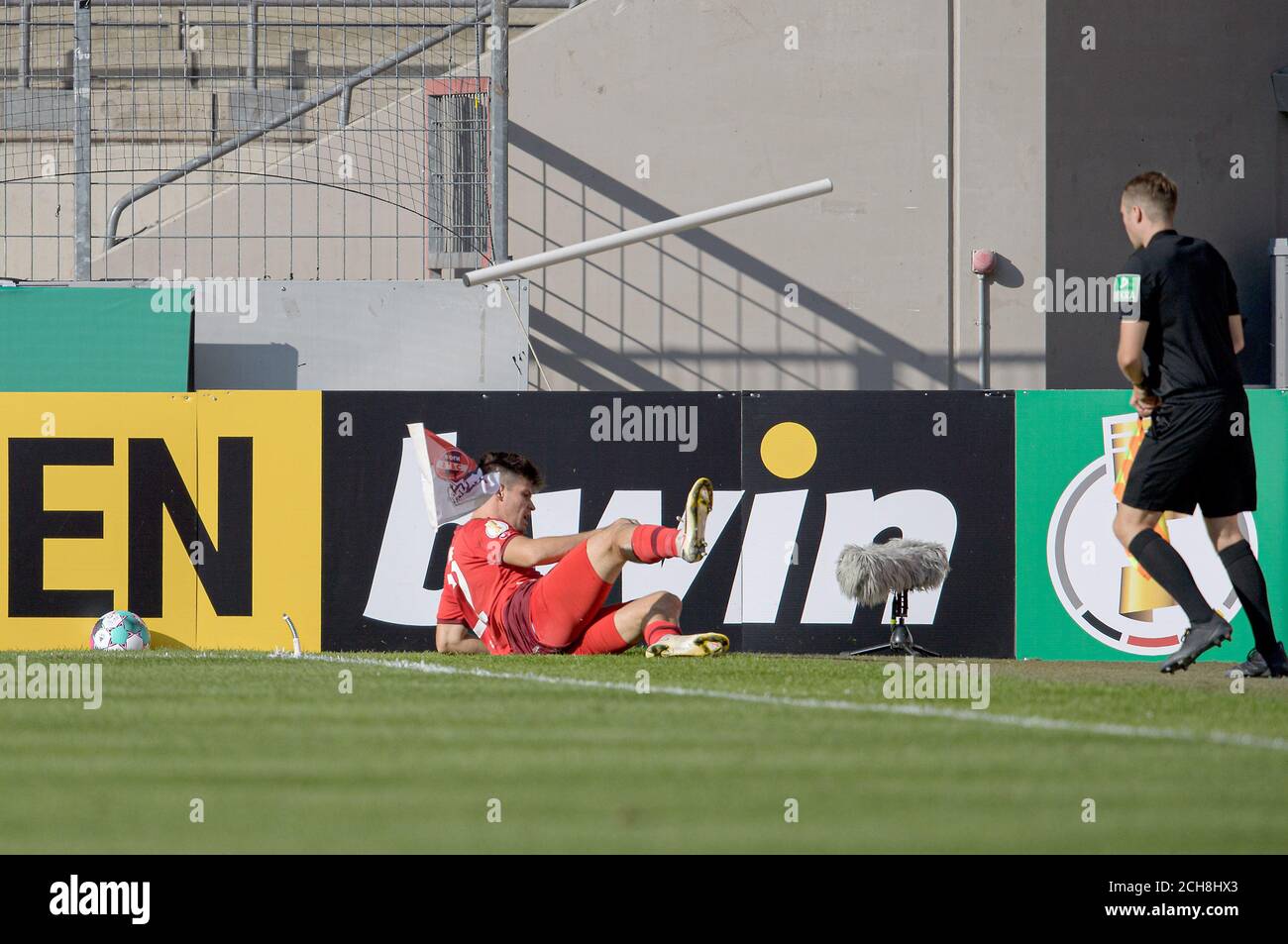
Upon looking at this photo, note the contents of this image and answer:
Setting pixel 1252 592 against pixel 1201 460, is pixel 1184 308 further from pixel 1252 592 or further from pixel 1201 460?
pixel 1252 592

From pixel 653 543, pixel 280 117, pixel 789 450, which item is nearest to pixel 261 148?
pixel 280 117

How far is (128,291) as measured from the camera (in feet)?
39.3

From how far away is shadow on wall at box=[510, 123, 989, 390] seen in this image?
559 inches

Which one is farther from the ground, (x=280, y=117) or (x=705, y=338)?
(x=280, y=117)

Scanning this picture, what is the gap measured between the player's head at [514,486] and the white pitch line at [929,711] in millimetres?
1582

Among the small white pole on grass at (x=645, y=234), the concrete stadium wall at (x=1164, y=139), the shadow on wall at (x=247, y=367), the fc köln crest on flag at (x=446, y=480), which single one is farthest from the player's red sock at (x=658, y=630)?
the concrete stadium wall at (x=1164, y=139)

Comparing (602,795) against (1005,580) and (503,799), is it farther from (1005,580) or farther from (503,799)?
(1005,580)

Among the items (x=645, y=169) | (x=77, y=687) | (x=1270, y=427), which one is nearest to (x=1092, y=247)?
(x=645, y=169)

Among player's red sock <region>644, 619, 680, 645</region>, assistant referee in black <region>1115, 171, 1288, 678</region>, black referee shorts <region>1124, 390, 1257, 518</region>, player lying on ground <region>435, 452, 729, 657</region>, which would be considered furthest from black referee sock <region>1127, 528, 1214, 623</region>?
player's red sock <region>644, 619, 680, 645</region>

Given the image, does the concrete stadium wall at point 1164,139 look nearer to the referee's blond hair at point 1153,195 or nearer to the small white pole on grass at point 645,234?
the small white pole on grass at point 645,234

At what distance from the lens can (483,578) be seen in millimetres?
8508

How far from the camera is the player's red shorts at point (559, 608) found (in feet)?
26.1

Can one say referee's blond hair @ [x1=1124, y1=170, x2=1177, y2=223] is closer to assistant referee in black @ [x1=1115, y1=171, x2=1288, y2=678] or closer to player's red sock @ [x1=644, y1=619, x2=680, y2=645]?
assistant referee in black @ [x1=1115, y1=171, x2=1288, y2=678]

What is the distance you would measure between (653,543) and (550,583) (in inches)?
26.8
